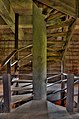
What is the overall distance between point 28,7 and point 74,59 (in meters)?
5.17

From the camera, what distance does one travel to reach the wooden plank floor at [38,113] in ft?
9.64

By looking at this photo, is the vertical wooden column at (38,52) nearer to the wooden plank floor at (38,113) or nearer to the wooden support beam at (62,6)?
the wooden plank floor at (38,113)

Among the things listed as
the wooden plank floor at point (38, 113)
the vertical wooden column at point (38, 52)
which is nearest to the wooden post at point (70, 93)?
the wooden plank floor at point (38, 113)

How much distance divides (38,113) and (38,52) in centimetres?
136

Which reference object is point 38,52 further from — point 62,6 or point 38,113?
point 38,113

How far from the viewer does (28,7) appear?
4.95m

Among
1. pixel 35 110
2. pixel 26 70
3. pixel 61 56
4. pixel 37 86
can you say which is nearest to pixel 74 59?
pixel 26 70

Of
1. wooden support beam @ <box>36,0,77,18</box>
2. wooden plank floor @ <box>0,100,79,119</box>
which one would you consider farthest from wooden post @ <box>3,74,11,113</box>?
wooden support beam @ <box>36,0,77,18</box>

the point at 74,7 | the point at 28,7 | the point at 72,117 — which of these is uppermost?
the point at 28,7

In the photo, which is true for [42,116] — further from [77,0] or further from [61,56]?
[61,56]

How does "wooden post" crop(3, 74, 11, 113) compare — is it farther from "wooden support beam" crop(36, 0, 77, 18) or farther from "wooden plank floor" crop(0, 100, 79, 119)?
"wooden support beam" crop(36, 0, 77, 18)

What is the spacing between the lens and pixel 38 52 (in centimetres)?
404

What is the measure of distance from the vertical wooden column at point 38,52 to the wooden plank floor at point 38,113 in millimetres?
484

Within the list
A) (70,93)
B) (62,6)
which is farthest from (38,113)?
(62,6)
